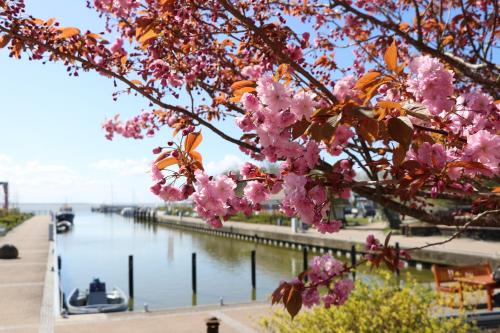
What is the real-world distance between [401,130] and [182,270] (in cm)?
2418

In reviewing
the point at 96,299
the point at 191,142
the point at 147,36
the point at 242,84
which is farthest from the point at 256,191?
the point at 96,299

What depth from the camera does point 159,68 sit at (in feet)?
11.8

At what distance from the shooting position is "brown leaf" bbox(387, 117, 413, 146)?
162cm

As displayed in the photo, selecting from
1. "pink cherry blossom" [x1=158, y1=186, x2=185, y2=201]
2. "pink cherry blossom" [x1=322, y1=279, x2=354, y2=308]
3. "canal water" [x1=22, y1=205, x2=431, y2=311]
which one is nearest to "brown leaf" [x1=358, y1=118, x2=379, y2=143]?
"pink cherry blossom" [x1=158, y1=186, x2=185, y2=201]

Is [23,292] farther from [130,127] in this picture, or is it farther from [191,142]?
[191,142]

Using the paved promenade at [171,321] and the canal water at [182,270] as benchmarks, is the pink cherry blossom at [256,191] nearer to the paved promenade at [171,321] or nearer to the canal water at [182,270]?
the paved promenade at [171,321]

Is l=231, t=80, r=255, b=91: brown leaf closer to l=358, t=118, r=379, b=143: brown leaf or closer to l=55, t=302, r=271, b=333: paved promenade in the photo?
l=358, t=118, r=379, b=143: brown leaf

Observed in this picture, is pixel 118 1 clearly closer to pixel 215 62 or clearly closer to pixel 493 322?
pixel 215 62

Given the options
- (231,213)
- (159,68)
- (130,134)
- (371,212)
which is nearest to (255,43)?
(159,68)

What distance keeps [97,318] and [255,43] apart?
825 cm

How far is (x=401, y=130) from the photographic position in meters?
1.63

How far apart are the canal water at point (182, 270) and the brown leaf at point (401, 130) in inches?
430

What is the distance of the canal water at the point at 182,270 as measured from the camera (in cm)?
1794

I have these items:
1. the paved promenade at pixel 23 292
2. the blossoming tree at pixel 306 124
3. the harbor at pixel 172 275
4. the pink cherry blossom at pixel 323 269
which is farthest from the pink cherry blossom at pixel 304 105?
the paved promenade at pixel 23 292
